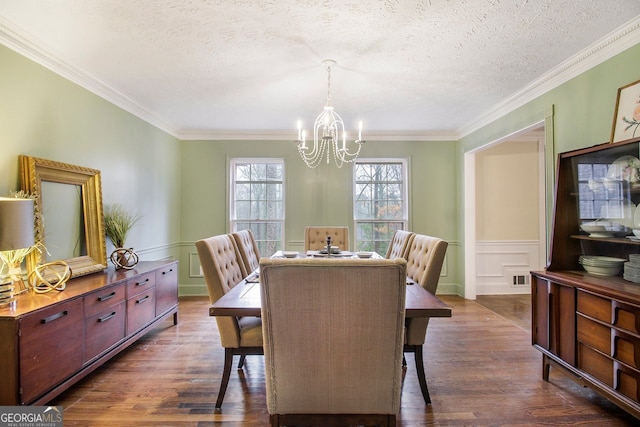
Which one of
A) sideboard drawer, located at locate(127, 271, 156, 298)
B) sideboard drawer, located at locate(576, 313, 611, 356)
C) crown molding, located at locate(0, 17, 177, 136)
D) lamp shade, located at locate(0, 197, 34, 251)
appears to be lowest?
sideboard drawer, located at locate(576, 313, 611, 356)

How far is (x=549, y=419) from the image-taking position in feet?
6.20

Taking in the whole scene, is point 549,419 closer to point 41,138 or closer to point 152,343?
point 152,343

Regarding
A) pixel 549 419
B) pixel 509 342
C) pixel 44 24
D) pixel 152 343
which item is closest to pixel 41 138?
pixel 44 24

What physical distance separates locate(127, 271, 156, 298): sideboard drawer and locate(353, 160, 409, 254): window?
9.53 feet

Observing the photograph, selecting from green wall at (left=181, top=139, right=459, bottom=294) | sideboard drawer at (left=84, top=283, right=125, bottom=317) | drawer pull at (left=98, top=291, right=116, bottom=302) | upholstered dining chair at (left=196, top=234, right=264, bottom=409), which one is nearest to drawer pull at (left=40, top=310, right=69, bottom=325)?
sideboard drawer at (left=84, top=283, right=125, bottom=317)

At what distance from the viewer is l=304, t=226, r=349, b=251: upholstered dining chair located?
3.96 metres

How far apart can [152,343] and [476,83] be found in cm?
407

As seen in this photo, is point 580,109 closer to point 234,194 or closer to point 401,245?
point 401,245

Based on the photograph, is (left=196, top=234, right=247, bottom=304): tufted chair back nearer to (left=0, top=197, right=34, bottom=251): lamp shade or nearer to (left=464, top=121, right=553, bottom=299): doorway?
(left=0, top=197, right=34, bottom=251): lamp shade

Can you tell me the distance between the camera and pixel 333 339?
1.36 m

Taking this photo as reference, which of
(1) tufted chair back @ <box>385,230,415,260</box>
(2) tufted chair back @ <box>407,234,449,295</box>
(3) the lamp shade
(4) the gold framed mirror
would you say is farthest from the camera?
(1) tufted chair back @ <box>385,230,415,260</box>

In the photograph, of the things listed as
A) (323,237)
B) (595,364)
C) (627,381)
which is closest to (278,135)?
(323,237)

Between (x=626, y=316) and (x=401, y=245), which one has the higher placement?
(x=401, y=245)

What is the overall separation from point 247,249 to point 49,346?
5.38 feet
